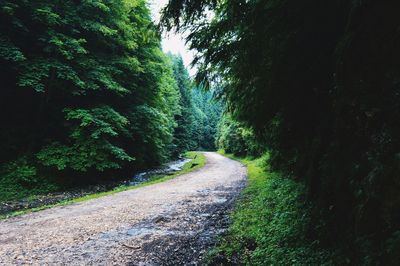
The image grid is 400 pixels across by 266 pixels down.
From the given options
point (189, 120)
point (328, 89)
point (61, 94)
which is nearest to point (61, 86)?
point (61, 94)

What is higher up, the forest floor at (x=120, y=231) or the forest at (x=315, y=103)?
the forest at (x=315, y=103)

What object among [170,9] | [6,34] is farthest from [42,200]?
[170,9]

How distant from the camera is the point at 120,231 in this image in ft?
24.7

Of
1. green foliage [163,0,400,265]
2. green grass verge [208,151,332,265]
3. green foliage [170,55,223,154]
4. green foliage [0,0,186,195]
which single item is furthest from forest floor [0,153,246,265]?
green foliage [170,55,223,154]

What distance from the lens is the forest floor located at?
19.3 feet

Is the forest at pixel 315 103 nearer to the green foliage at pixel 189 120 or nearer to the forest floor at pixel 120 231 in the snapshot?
the forest floor at pixel 120 231

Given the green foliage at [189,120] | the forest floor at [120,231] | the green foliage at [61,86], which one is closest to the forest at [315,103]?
the forest floor at [120,231]

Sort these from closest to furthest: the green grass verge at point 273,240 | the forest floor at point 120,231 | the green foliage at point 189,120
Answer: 1. the green grass verge at point 273,240
2. the forest floor at point 120,231
3. the green foliage at point 189,120

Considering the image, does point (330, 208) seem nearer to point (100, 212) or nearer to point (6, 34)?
point (100, 212)

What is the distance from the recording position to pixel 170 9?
517cm

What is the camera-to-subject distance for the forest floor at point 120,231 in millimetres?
5879

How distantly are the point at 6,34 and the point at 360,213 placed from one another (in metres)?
17.0

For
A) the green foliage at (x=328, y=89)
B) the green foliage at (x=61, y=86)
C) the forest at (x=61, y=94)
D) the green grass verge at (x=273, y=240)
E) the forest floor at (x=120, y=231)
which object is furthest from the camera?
the green foliage at (x=61, y=86)

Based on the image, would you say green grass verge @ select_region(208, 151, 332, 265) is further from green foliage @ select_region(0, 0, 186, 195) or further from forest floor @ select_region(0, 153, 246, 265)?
green foliage @ select_region(0, 0, 186, 195)
